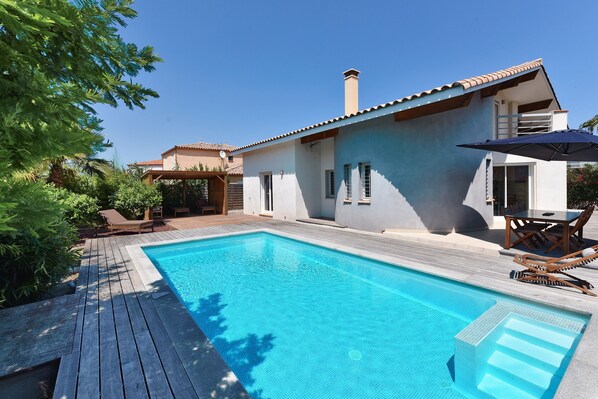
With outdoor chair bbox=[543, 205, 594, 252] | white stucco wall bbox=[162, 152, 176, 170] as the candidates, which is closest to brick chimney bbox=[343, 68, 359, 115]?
outdoor chair bbox=[543, 205, 594, 252]

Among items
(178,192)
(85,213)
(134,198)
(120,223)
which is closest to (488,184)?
(120,223)

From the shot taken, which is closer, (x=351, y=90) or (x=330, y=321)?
(x=330, y=321)

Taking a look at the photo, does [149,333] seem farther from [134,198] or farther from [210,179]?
[210,179]

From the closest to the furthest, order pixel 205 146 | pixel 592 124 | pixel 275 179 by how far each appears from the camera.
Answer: pixel 275 179, pixel 592 124, pixel 205 146

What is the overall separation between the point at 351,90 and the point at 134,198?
525 inches

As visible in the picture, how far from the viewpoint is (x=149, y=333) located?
149 inches

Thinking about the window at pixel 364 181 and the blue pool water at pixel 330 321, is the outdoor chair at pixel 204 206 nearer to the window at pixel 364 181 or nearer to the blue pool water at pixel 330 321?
the blue pool water at pixel 330 321

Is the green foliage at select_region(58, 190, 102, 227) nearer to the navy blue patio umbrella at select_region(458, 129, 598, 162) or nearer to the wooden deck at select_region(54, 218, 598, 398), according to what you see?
the wooden deck at select_region(54, 218, 598, 398)

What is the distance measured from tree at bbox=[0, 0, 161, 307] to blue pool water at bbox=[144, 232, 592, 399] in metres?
3.12

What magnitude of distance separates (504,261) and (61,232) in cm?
1028

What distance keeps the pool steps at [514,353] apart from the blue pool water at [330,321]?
1.11 feet

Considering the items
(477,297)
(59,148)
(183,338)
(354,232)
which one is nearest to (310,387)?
(183,338)

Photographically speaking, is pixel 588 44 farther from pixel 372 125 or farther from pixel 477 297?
pixel 477 297

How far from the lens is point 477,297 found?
5.39m
